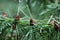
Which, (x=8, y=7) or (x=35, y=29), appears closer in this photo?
(x=35, y=29)

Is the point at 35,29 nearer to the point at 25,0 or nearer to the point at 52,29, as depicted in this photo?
the point at 52,29

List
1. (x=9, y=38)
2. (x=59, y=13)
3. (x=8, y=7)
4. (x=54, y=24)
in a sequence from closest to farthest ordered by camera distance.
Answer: (x=54, y=24), (x=9, y=38), (x=59, y=13), (x=8, y=7)

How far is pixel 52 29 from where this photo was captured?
73 centimetres

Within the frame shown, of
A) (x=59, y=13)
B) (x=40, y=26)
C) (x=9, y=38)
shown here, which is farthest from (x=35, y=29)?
(x=59, y=13)

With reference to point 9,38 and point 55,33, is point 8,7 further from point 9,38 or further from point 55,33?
point 55,33

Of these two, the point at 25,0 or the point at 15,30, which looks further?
the point at 25,0

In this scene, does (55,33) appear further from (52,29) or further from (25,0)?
(25,0)

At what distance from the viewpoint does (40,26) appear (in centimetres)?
73

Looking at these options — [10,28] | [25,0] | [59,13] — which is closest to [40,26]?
[10,28]

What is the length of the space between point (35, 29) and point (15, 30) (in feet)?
0.30

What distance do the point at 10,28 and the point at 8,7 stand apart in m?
0.44

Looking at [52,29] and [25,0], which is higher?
[25,0]

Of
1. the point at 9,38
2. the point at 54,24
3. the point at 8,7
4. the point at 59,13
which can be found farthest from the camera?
the point at 8,7

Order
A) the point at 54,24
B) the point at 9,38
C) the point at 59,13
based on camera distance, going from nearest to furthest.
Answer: the point at 54,24 → the point at 9,38 → the point at 59,13
